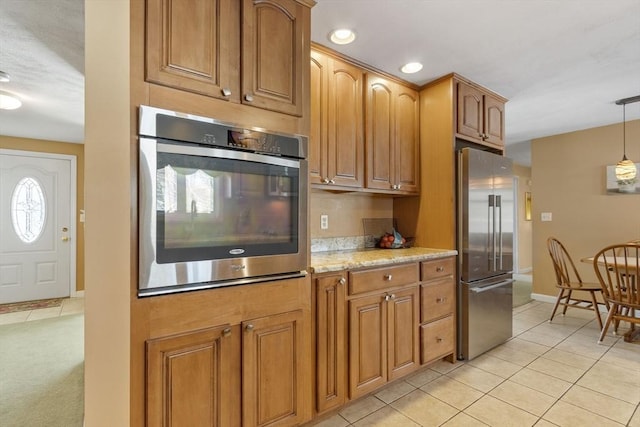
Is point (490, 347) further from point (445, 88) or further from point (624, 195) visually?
point (624, 195)

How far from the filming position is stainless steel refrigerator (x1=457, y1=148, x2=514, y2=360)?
2660 millimetres

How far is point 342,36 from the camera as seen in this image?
2.11m

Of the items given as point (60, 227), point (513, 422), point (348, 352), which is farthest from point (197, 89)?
point (60, 227)

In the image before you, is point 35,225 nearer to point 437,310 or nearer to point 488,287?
point 437,310

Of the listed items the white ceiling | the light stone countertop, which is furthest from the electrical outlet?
the white ceiling

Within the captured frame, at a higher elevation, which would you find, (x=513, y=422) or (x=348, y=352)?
(x=348, y=352)

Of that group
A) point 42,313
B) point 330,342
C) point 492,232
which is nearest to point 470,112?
point 492,232

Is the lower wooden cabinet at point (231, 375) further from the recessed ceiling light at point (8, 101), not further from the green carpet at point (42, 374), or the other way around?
the recessed ceiling light at point (8, 101)

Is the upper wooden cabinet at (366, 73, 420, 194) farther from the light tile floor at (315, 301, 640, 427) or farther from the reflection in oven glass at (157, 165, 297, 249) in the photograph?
the light tile floor at (315, 301, 640, 427)

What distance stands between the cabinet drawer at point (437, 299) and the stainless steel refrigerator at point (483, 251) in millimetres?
138

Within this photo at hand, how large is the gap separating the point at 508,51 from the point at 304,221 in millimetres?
1976

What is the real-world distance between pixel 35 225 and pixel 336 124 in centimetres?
494

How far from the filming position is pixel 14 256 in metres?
4.52

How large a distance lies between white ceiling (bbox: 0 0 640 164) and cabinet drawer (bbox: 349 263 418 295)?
1547mm
